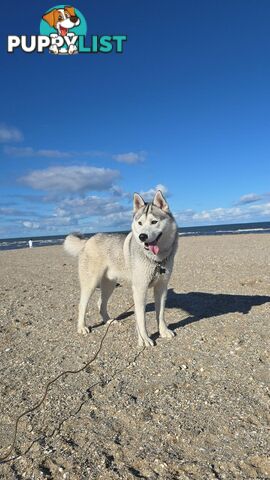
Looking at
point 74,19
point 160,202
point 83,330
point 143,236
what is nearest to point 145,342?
point 83,330

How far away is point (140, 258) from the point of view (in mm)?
5516

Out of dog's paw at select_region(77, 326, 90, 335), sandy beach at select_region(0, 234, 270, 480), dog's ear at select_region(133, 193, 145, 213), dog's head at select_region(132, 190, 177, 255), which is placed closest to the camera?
sandy beach at select_region(0, 234, 270, 480)

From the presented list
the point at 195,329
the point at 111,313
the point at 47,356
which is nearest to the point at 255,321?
the point at 195,329

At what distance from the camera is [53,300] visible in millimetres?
8938

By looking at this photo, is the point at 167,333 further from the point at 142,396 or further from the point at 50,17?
the point at 50,17

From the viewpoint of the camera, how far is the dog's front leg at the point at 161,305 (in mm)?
Answer: 5652

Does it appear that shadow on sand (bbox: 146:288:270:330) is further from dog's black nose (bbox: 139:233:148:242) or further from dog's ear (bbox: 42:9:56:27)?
dog's ear (bbox: 42:9:56:27)

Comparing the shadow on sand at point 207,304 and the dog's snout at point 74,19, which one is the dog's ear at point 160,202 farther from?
the dog's snout at point 74,19

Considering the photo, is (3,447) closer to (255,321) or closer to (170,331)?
(170,331)

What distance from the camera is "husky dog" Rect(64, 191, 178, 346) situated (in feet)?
17.5

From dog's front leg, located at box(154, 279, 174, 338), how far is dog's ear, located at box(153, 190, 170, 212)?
1104mm

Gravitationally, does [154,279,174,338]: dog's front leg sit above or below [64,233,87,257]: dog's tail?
below

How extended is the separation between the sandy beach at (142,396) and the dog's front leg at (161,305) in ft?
0.49

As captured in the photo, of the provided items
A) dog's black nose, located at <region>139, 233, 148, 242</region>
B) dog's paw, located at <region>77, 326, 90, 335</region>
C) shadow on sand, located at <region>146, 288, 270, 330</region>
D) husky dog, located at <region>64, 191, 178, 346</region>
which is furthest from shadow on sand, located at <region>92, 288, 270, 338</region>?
dog's black nose, located at <region>139, 233, 148, 242</region>
